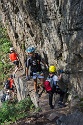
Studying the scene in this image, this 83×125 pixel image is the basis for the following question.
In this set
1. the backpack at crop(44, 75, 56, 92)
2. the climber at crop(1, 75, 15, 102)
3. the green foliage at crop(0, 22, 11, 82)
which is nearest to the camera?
the backpack at crop(44, 75, 56, 92)

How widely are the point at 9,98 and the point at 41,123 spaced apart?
1122cm

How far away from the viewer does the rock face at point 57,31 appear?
1370 cm

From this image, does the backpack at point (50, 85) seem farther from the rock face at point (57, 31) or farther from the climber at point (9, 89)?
the climber at point (9, 89)

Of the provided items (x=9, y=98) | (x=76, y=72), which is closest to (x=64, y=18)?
(x=76, y=72)

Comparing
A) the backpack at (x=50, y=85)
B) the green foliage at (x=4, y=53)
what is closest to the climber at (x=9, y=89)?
the green foliage at (x=4, y=53)

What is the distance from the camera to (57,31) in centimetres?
1543

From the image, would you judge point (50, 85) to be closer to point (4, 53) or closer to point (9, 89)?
point (9, 89)

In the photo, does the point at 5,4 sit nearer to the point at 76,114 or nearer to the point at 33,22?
the point at 33,22

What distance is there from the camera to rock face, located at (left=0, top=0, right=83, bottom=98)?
13703 mm

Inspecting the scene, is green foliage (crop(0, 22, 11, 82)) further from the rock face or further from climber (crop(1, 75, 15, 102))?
the rock face

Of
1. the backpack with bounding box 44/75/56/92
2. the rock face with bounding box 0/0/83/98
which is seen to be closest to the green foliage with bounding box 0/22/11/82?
the rock face with bounding box 0/0/83/98

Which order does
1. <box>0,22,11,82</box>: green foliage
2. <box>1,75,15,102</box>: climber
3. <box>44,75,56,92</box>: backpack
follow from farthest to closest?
1. <box>0,22,11,82</box>: green foliage
2. <box>1,75,15,102</box>: climber
3. <box>44,75,56,92</box>: backpack

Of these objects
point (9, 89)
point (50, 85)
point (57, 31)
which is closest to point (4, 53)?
point (9, 89)

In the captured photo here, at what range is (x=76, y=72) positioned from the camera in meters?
14.3
